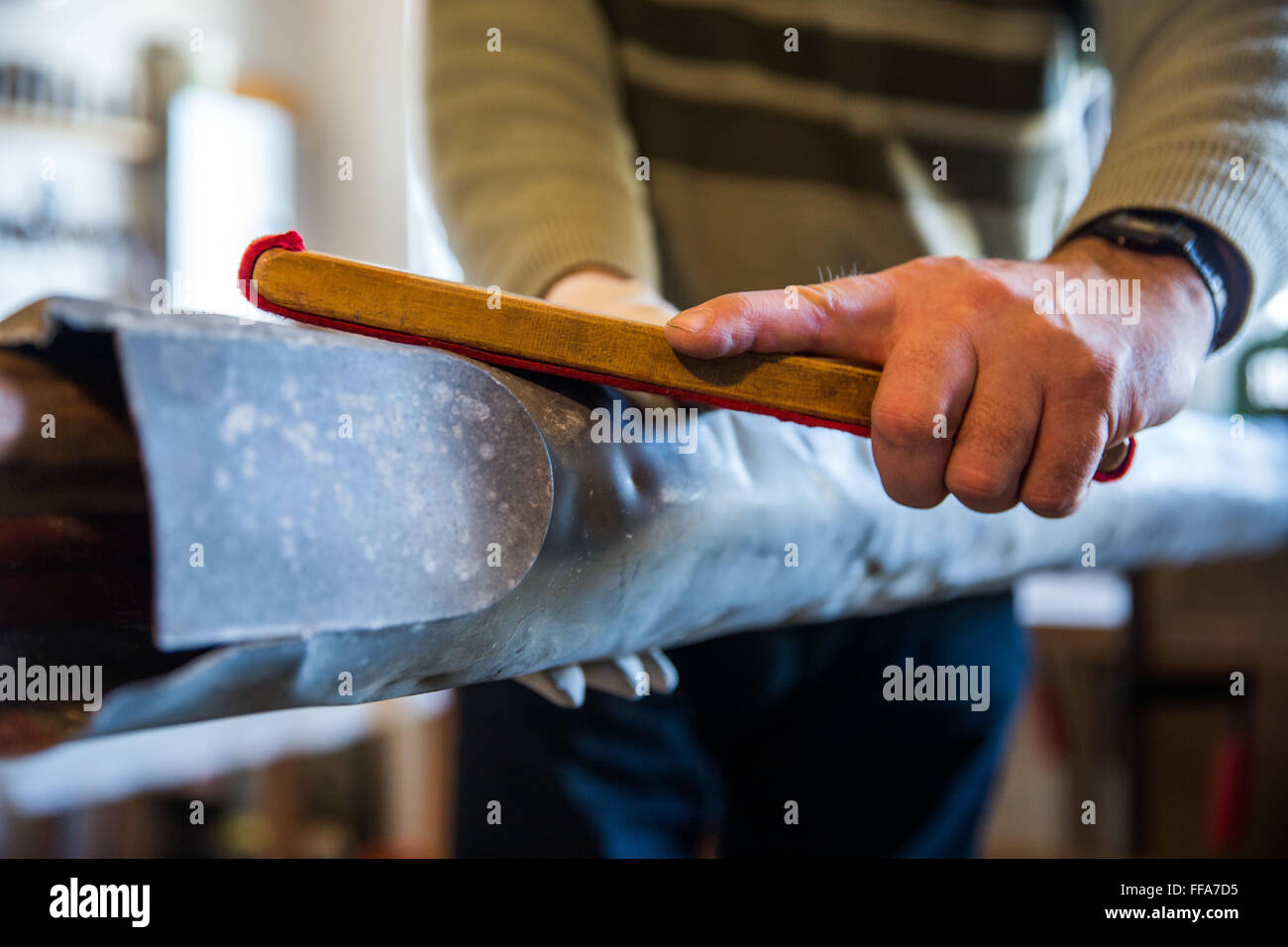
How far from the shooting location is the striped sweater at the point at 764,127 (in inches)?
26.0

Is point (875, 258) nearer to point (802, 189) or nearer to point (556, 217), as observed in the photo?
point (802, 189)

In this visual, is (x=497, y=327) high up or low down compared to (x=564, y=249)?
down

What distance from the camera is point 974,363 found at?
344 mm

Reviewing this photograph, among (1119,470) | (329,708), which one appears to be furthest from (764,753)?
(329,708)

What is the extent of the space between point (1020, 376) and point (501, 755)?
0.43m

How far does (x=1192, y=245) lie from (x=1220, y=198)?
1.0 inches

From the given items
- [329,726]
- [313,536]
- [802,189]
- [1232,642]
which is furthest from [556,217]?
[329,726]

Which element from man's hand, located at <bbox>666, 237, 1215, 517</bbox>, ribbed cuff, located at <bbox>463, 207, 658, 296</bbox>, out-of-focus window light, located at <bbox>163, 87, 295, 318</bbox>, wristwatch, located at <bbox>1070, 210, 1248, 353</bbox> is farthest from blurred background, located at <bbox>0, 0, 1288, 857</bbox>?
man's hand, located at <bbox>666, 237, 1215, 517</bbox>

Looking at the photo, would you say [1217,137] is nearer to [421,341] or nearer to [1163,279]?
[1163,279]

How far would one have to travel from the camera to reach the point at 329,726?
1.85 m

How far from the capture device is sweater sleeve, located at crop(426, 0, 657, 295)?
606mm

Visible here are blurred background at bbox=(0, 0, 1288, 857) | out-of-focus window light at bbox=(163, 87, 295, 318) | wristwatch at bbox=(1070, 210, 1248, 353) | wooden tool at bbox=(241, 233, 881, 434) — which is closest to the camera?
wooden tool at bbox=(241, 233, 881, 434)

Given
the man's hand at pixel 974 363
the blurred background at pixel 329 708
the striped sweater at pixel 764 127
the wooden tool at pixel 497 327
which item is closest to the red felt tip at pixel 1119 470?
the man's hand at pixel 974 363

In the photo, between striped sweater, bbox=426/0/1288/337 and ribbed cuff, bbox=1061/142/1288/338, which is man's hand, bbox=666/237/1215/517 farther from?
striped sweater, bbox=426/0/1288/337
